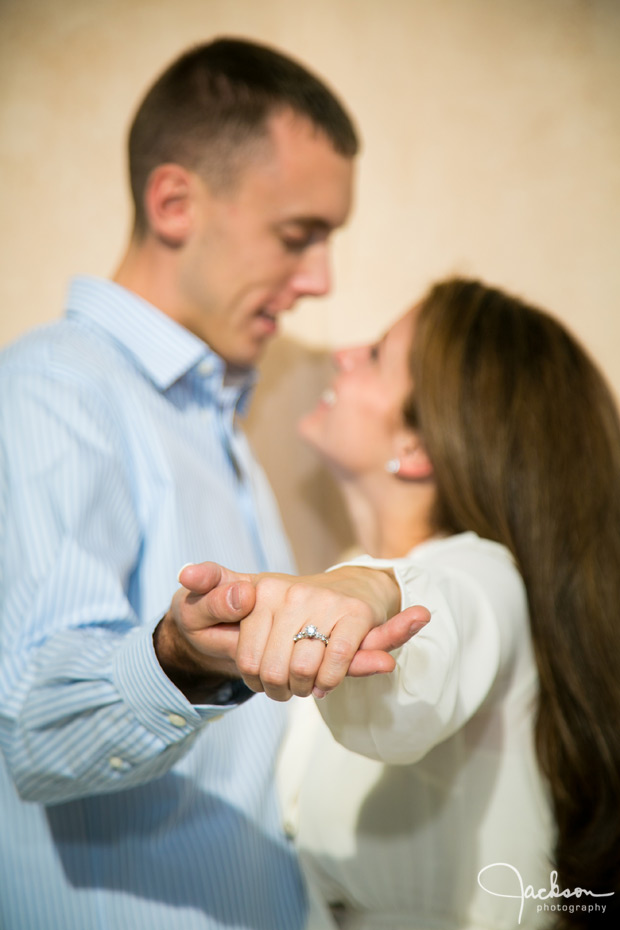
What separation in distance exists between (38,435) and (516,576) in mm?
640

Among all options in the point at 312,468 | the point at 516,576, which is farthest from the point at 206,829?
the point at 312,468

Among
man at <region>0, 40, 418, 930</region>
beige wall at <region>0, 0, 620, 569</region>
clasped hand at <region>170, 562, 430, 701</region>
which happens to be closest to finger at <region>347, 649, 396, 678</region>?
clasped hand at <region>170, 562, 430, 701</region>

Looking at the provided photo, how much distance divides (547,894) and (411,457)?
26.4 inches

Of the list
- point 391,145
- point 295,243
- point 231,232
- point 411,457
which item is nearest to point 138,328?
point 231,232

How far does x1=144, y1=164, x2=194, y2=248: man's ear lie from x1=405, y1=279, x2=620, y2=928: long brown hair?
0.44 metres

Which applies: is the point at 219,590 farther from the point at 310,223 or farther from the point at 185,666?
the point at 310,223

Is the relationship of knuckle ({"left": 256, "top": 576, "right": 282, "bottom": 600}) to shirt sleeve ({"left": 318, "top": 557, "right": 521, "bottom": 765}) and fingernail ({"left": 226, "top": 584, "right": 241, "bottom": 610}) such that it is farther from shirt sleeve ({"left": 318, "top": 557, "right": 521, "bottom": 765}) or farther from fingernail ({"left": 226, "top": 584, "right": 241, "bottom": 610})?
shirt sleeve ({"left": 318, "top": 557, "right": 521, "bottom": 765})

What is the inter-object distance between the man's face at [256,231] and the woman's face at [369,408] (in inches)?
7.7

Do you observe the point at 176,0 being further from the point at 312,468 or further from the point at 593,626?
the point at 593,626

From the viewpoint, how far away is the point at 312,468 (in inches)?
76.1

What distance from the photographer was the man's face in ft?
4.31

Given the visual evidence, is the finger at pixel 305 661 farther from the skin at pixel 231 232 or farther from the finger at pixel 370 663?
the skin at pixel 231 232

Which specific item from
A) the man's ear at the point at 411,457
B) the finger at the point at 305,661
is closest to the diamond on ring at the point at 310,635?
the finger at the point at 305,661

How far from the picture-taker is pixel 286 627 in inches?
22.3
